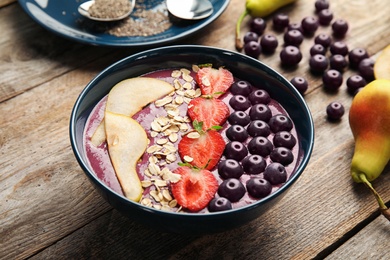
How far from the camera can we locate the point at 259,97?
1134 mm

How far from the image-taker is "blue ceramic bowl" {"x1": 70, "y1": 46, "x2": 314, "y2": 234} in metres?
0.89

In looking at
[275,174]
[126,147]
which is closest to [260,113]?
[275,174]

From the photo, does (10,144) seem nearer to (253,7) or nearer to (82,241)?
(82,241)

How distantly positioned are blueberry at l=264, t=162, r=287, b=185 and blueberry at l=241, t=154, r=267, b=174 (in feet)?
0.05

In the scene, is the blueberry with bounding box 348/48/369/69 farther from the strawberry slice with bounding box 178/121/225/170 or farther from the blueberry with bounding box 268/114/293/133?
the strawberry slice with bounding box 178/121/225/170

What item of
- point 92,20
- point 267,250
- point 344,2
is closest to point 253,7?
point 344,2

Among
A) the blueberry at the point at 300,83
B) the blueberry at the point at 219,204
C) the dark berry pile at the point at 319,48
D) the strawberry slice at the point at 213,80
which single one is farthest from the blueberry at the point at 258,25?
the blueberry at the point at 219,204

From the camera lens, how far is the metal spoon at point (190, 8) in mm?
1430

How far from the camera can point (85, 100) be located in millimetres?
1072

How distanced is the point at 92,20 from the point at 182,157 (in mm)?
558

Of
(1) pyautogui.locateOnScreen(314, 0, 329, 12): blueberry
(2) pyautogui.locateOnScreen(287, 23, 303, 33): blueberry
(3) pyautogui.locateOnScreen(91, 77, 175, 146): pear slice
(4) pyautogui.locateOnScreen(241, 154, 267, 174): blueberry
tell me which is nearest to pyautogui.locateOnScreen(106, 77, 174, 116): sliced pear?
(3) pyautogui.locateOnScreen(91, 77, 175, 146): pear slice

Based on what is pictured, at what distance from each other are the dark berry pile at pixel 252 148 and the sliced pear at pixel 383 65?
32cm

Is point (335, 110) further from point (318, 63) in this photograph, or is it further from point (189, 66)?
point (189, 66)

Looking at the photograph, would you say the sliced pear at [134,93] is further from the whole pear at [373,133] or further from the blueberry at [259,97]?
the whole pear at [373,133]
